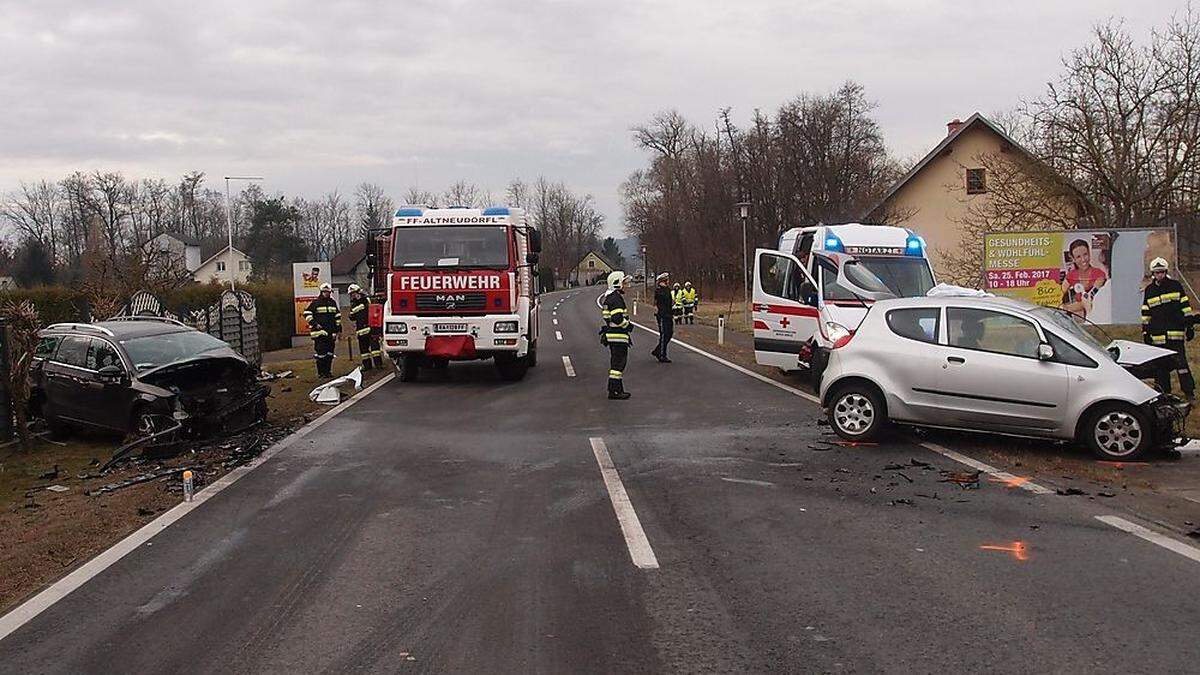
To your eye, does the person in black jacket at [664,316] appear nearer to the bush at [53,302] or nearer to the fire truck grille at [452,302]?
the fire truck grille at [452,302]

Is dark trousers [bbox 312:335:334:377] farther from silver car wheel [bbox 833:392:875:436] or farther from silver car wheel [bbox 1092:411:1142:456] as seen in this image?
silver car wheel [bbox 1092:411:1142:456]

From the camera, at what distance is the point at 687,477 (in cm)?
884

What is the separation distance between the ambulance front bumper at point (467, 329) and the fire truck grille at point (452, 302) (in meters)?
0.15

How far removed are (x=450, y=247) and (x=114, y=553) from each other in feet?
35.0

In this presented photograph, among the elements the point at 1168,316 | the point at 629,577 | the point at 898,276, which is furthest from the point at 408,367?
the point at 629,577

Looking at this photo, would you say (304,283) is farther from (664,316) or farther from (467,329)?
(467,329)

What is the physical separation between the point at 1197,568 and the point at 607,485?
440 centimetres

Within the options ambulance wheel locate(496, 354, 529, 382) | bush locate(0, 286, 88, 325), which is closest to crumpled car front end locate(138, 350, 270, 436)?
ambulance wheel locate(496, 354, 529, 382)

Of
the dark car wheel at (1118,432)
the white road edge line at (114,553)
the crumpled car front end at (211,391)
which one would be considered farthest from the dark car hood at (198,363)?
the dark car wheel at (1118,432)

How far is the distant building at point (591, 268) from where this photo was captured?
504ft

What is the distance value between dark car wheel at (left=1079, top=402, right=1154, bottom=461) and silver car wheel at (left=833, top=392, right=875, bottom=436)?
203 cm

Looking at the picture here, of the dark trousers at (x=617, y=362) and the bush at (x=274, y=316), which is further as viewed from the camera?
the bush at (x=274, y=316)

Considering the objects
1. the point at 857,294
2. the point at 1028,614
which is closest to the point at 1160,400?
the point at 1028,614

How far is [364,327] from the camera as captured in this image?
2011cm
